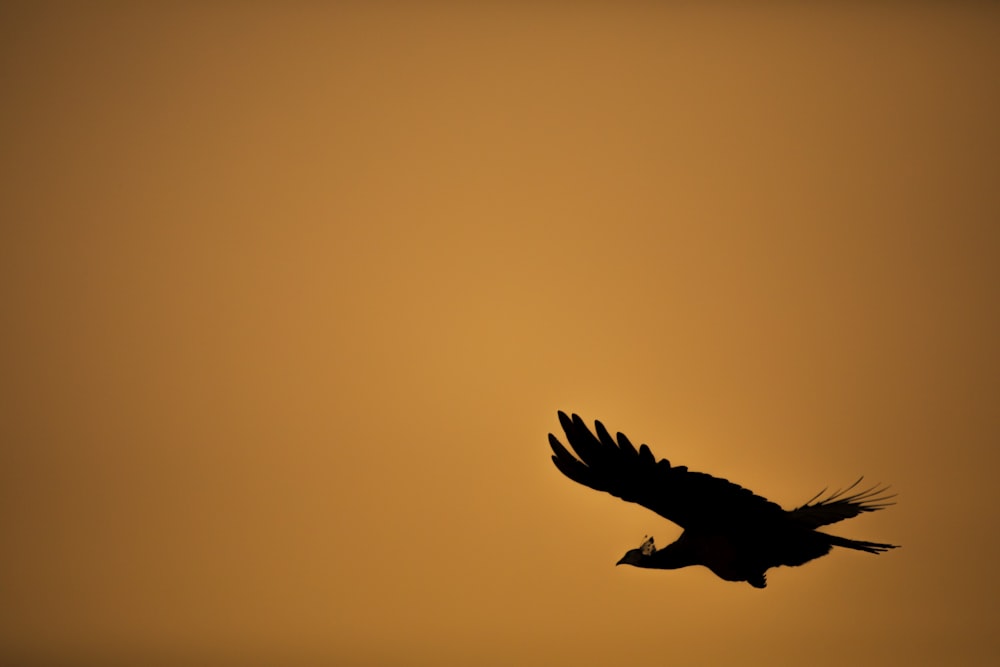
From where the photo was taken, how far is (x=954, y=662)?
263 centimetres

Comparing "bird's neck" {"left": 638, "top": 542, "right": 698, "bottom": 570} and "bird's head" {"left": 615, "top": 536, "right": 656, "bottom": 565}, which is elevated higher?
"bird's head" {"left": 615, "top": 536, "right": 656, "bottom": 565}

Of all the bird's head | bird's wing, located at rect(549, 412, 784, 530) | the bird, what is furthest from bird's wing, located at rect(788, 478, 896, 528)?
the bird's head

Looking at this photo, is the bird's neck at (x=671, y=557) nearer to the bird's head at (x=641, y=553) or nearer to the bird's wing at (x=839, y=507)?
the bird's head at (x=641, y=553)

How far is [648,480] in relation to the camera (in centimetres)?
173

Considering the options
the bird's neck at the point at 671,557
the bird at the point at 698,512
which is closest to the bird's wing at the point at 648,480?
the bird at the point at 698,512

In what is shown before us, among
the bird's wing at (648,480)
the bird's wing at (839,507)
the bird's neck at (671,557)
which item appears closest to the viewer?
the bird's wing at (648,480)

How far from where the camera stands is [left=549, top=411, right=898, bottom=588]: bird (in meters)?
1.71

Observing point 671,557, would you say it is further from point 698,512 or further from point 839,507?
point 839,507

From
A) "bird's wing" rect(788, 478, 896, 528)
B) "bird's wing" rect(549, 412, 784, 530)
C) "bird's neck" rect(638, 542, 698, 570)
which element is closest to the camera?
"bird's wing" rect(549, 412, 784, 530)

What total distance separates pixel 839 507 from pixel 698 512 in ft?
1.83

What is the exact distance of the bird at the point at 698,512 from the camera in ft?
5.59

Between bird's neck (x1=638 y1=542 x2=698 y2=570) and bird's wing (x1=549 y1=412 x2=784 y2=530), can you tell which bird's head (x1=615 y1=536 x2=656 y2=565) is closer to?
bird's neck (x1=638 y1=542 x2=698 y2=570)

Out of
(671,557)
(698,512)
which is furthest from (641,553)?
(698,512)

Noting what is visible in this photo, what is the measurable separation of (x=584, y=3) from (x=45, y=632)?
2676mm
